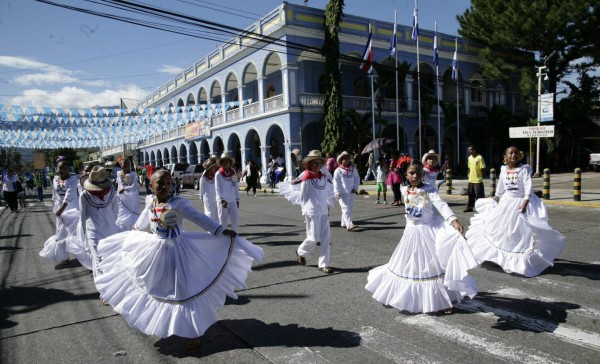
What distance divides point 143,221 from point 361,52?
26837 millimetres

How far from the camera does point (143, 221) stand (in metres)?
4.49

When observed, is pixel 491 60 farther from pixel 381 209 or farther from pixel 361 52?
pixel 381 209

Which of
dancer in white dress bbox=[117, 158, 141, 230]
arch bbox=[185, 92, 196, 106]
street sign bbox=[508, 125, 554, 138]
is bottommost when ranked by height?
dancer in white dress bbox=[117, 158, 141, 230]

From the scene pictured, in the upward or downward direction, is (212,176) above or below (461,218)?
above

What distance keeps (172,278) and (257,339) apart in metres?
0.98

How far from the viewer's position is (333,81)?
25938 mm

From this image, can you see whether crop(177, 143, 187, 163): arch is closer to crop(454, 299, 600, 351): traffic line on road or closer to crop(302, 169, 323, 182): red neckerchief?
crop(302, 169, 323, 182): red neckerchief

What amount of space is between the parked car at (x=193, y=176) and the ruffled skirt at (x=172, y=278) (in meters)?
25.5

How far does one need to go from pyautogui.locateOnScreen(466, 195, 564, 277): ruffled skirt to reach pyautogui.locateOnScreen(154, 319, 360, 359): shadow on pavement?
10.6 ft

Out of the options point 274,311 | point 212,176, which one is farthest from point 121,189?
point 274,311

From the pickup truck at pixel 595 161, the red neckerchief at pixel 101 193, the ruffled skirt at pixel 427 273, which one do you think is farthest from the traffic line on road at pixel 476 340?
the pickup truck at pixel 595 161

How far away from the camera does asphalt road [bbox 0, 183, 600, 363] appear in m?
3.63

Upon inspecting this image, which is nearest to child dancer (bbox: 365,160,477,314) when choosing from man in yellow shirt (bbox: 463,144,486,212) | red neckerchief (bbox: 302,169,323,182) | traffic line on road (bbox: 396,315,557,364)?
traffic line on road (bbox: 396,315,557,364)

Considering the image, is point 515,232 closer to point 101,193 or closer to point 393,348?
point 393,348
